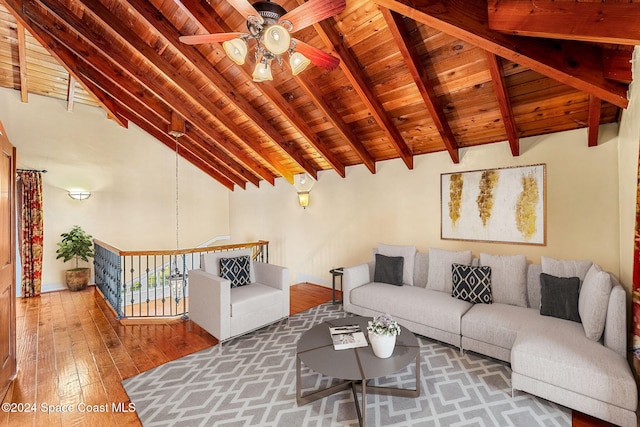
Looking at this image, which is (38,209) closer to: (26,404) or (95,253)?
(95,253)

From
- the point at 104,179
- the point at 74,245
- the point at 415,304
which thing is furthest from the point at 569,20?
the point at 104,179

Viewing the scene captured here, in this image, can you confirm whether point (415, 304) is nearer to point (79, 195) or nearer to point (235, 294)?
point (235, 294)

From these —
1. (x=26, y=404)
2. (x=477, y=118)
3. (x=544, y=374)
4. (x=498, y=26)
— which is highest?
(x=498, y=26)

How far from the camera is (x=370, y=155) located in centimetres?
466

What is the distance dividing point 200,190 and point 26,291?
3.82 m

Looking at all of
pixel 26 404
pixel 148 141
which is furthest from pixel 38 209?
pixel 26 404

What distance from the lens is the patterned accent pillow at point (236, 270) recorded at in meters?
3.62

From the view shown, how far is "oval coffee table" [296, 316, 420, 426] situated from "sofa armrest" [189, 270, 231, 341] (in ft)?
3.52

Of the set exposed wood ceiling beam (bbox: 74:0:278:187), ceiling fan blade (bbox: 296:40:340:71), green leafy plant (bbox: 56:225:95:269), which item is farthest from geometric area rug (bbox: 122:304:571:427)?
green leafy plant (bbox: 56:225:95:269)

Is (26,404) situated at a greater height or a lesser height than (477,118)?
lesser

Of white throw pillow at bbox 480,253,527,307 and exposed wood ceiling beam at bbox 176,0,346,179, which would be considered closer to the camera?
exposed wood ceiling beam at bbox 176,0,346,179

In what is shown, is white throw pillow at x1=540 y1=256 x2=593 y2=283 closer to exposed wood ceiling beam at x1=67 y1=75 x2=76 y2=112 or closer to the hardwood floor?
the hardwood floor

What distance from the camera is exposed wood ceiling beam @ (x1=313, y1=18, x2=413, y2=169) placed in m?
2.63

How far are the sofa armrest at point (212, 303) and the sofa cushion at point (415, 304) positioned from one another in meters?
1.66
